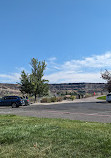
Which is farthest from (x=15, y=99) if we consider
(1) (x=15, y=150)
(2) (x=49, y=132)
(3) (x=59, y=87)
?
(3) (x=59, y=87)

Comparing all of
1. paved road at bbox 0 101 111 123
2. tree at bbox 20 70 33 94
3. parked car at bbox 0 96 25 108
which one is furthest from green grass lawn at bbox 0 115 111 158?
tree at bbox 20 70 33 94

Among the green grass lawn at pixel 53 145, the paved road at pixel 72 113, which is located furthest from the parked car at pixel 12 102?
the green grass lawn at pixel 53 145

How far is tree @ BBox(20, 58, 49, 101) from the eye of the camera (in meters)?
32.7

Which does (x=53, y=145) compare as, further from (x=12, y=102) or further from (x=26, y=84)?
(x=26, y=84)

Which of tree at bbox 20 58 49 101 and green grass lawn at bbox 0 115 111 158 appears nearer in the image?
green grass lawn at bbox 0 115 111 158

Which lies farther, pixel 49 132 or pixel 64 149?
pixel 49 132

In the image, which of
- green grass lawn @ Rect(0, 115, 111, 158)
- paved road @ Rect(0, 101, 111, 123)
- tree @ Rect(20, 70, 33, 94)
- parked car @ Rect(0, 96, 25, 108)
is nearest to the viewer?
green grass lawn @ Rect(0, 115, 111, 158)

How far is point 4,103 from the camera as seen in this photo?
77.2 feet

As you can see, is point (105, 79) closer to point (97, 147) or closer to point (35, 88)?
point (35, 88)

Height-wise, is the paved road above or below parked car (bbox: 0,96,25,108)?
below

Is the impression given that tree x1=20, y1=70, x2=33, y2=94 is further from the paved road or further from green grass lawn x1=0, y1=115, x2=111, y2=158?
green grass lawn x1=0, y1=115, x2=111, y2=158

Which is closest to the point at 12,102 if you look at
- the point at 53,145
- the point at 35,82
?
the point at 35,82

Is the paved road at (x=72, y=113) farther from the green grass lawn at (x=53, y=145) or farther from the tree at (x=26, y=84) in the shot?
the tree at (x=26, y=84)

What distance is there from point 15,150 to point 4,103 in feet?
66.1
